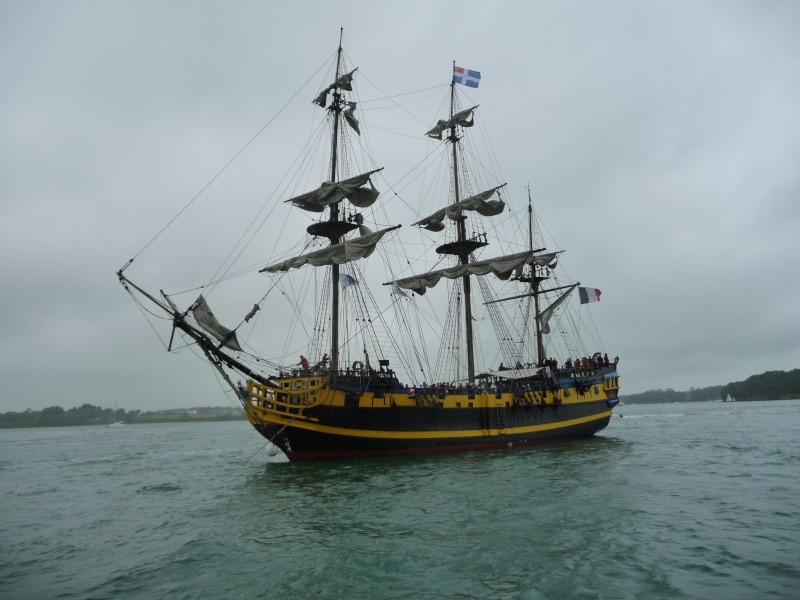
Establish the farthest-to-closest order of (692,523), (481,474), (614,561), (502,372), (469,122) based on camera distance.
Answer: (469,122), (502,372), (481,474), (692,523), (614,561)

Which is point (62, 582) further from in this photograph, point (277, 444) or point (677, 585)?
point (277, 444)

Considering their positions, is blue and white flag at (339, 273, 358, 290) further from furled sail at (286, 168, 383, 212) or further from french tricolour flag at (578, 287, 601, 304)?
french tricolour flag at (578, 287, 601, 304)

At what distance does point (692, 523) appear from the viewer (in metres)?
11.2

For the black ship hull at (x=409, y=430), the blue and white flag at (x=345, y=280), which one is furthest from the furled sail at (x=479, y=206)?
the black ship hull at (x=409, y=430)

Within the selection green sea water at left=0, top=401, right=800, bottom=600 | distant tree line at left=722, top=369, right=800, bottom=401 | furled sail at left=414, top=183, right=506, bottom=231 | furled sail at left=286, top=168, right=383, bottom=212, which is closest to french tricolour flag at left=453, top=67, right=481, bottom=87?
furled sail at left=414, top=183, right=506, bottom=231

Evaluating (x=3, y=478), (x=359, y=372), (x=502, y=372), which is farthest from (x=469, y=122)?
(x=3, y=478)

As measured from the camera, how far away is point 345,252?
25.7 m

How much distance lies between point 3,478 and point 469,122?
3846 cm

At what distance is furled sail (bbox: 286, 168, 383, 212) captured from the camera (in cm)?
2745

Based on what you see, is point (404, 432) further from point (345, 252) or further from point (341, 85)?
point (341, 85)

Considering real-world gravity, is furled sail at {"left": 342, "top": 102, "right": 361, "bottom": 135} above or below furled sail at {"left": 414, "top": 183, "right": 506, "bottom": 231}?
above

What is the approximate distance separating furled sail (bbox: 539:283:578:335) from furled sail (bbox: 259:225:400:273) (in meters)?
16.6

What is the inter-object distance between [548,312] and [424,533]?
29.6 meters

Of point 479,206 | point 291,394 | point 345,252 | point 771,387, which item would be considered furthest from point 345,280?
point 771,387
